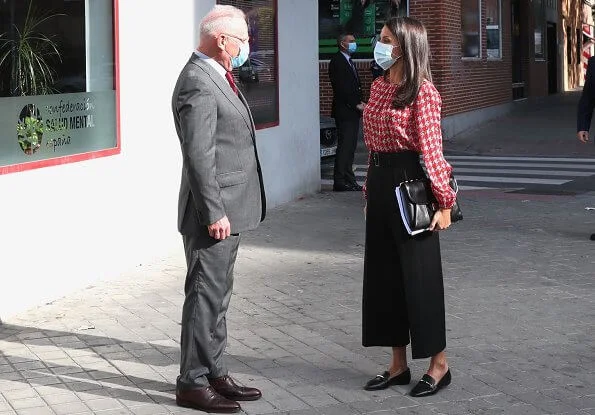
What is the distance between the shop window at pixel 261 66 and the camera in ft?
41.3

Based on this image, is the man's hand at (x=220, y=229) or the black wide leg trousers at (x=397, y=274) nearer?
the man's hand at (x=220, y=229)

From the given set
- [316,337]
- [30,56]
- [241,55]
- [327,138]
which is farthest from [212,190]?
[327,138]

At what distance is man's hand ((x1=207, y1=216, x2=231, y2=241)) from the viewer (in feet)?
18.3

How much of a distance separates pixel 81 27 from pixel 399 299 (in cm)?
386

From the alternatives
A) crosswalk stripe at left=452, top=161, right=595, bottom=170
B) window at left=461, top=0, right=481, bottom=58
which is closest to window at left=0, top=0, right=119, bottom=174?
crosswalk stripe at left=452, top=161, right=595, bottom=170

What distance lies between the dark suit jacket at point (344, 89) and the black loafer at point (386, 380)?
8771 millimetres

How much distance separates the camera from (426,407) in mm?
5852

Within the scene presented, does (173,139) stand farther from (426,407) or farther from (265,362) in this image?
(426,407)

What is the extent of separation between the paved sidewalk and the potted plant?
1519mm

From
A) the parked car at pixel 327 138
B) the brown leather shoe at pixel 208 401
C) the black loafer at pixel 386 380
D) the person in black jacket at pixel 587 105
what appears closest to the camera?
the brown leather shoe at pixel 208 401

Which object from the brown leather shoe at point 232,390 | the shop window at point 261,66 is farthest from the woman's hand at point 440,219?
the shop window at point 261,66

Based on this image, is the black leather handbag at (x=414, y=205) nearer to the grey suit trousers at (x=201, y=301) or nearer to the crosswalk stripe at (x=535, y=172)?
the grey suit trousers at (x=201, y=301)

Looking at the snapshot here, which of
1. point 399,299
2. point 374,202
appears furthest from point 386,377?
point 374,202

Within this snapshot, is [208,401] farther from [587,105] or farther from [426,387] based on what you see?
[587,105]
